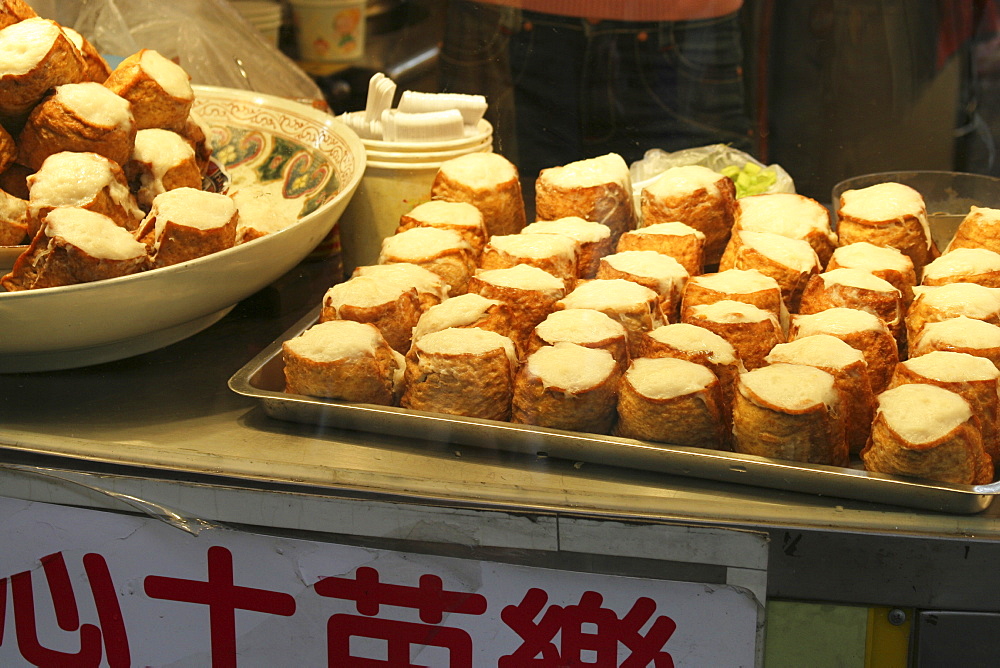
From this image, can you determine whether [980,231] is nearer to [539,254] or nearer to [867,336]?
[867,336]

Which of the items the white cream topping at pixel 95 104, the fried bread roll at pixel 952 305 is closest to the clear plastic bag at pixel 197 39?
the white cream topping at pixel 95 104

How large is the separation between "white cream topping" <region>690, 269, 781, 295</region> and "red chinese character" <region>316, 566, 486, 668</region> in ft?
1.84

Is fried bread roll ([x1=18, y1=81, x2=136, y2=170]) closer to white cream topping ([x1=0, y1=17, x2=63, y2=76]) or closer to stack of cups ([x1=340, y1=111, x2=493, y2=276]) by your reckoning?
white cream topping ([x1=0, y1=17, x2=63, y2=76])

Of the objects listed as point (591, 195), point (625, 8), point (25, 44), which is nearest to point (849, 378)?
point (591, 195)

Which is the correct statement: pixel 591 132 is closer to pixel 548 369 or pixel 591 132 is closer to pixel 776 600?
pixel 548 369

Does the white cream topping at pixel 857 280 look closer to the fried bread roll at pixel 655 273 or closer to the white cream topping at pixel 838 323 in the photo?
the white cream topping at pixel 838 323

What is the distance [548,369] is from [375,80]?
2.68 ft

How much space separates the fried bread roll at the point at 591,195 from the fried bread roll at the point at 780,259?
21 cm

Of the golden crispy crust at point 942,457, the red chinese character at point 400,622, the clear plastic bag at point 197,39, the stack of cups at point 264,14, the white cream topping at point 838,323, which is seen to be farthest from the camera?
the stack of cups at point 264,14

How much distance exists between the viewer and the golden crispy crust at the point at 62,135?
4.23 ft

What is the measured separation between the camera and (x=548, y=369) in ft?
3.60

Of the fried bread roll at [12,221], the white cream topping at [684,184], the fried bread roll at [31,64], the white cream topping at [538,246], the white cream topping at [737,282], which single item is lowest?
the white cream topping at [737,282]

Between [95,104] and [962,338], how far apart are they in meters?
1.23

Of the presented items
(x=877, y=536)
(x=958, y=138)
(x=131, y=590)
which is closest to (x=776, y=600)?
(x=877, y=536)
